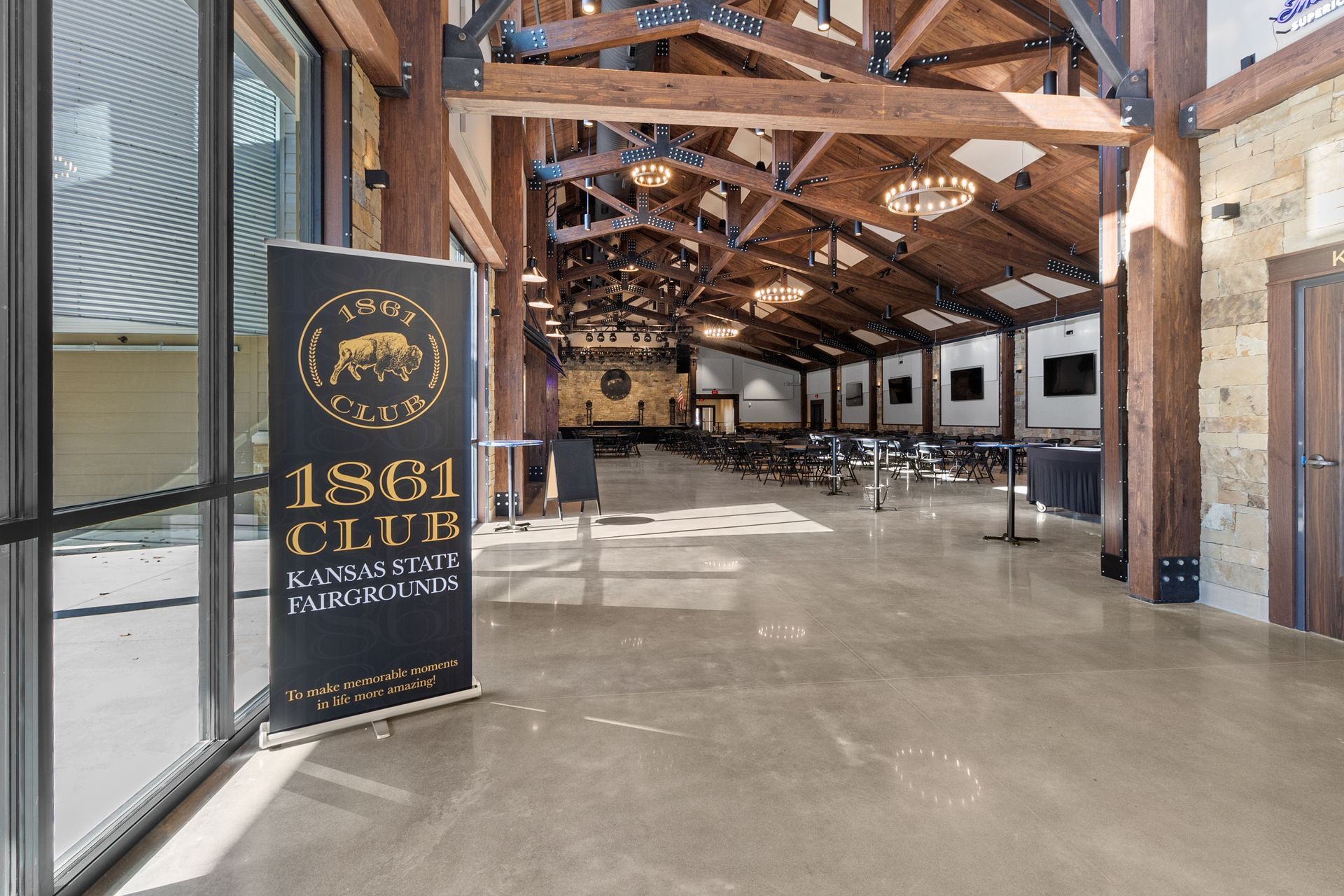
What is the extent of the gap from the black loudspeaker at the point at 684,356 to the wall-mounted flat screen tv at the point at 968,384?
11.1 meters

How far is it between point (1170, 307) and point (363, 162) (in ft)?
15.1

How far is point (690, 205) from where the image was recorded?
14.4 metres

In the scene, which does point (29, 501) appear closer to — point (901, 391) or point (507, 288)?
point (507, 288)

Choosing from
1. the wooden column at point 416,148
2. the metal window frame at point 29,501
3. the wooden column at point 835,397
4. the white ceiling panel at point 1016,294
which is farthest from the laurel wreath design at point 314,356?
the wooden column at point 835,397

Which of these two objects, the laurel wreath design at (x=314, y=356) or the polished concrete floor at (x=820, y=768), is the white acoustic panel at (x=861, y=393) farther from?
the laurel wreath design at (x=314, y=356)

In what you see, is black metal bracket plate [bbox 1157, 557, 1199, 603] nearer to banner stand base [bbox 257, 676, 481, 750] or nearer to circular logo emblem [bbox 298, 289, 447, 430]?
banner stand base [bbox 257, 676, 481, 750]

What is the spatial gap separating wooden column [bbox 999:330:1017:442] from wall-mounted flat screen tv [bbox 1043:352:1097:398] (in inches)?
42.3

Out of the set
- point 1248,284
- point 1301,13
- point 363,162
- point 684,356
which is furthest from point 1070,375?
point 684,356

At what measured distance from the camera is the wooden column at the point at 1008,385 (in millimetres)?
A: 14359

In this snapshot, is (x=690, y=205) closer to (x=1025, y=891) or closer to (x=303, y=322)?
(x=303, y=322)

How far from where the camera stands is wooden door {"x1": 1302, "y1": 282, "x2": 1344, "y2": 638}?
325cm

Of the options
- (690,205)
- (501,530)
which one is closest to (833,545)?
(501,530)

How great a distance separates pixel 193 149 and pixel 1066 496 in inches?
321

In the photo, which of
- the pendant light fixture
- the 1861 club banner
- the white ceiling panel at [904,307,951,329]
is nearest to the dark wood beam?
the 1861 club banner
